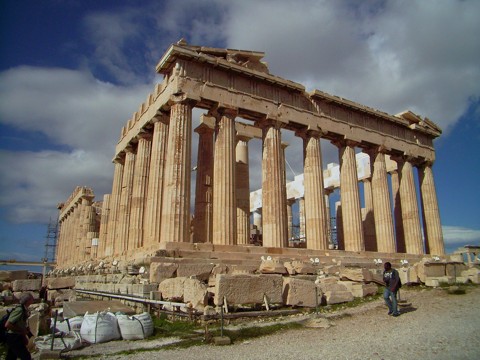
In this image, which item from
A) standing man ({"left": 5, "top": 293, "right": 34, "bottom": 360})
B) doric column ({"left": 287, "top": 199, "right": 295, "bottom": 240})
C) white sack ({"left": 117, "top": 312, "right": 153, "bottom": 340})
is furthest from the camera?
doric column ({"left": 287, "top": 199, "right": 295, "bottom": 240})

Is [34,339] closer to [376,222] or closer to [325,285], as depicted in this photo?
[325,285]

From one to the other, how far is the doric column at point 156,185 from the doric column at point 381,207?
48.4ft

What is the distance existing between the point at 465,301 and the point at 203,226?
13.1 meters

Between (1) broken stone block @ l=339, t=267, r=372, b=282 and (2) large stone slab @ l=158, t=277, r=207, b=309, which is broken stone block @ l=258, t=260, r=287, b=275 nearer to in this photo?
(1) broken stone block @ l=339, t=267, r=372, b=282

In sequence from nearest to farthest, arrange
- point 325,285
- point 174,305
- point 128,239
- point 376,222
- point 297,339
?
point 297,339, point 174,305, point 325,285, point 128,239, point 376,222

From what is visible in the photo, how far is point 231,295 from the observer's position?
11.0m

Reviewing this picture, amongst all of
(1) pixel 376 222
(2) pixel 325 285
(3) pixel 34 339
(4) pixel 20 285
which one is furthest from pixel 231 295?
(1) pixel 376 222

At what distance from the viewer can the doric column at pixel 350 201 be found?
80.8 ft

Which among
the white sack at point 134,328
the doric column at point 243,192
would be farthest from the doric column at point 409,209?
the white sack at point 134,328

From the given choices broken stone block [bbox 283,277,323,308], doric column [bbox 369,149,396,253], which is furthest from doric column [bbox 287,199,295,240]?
broken stone block [bbox 283,277,323,308]

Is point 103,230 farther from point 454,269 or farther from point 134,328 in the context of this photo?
point 454,269

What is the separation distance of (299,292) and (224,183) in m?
9.01

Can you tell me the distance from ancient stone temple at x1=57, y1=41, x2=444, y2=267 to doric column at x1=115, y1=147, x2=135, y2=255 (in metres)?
0.07

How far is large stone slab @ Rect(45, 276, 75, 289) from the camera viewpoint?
61.4ft
